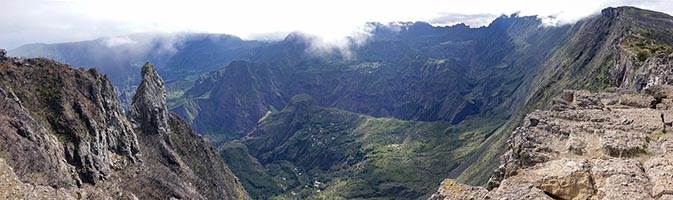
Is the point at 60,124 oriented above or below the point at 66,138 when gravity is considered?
above

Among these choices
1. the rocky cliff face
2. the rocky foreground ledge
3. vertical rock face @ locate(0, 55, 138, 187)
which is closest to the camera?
the rocky foreground ledge

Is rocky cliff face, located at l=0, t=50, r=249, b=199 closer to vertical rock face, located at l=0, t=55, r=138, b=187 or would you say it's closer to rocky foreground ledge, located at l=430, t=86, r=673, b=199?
vertical rock face, located at l=0, t=55, r=138, b=187

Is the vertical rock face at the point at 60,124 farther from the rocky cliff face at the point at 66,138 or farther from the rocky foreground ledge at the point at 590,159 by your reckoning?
the rocky foreground ledge at the point at 590,159

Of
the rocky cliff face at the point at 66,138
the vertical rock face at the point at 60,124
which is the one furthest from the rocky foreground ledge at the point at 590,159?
the vertical rock face at the point at 60,124

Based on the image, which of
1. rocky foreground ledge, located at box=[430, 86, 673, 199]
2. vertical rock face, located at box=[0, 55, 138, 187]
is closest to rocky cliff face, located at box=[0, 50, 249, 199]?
vertical rock face, located at box=[0, 55, 138, 187]

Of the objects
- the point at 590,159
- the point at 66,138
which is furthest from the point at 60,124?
the point at 590,159

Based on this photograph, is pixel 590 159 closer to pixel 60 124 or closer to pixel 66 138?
pixel 66 138

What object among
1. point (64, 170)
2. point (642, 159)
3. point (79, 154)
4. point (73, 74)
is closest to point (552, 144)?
point (642, 159)

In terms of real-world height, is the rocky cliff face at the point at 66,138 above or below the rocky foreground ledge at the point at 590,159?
below

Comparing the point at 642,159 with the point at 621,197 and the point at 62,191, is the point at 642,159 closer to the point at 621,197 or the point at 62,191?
the point at 621,197
